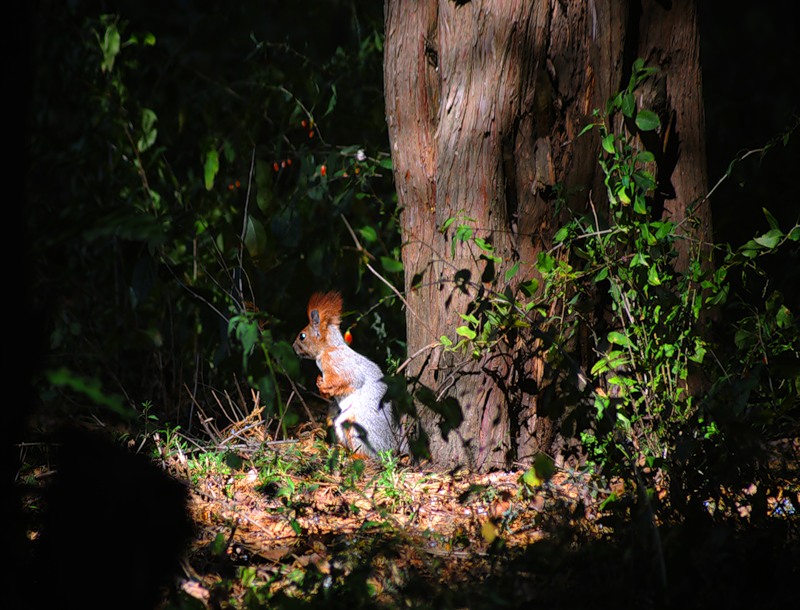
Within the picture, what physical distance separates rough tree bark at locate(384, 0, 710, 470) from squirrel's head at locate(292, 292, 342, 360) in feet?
3.24

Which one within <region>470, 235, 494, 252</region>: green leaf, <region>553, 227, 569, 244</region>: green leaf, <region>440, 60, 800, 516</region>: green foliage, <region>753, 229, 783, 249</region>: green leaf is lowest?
<region>440, 60, 800, 516</region>: green foliage

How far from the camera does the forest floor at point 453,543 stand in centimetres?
205

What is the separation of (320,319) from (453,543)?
179 cm

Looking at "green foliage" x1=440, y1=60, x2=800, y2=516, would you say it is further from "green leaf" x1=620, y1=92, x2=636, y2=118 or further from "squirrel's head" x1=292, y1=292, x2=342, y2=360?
"squirrel's head" x1=292, y1=292, x2=342, y2=360

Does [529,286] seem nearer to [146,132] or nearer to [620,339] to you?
[620,339]

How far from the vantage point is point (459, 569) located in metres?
2.46

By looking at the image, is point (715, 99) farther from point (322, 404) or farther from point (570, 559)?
point (570, 559)

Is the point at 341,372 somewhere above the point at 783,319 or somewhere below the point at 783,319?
below

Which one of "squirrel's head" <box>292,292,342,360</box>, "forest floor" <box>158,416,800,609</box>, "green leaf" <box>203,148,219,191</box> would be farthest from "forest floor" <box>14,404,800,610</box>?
"green leaf" <box>203,148,219,191</box>

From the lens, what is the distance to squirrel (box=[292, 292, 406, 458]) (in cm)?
392

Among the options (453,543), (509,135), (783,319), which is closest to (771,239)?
(783,319)

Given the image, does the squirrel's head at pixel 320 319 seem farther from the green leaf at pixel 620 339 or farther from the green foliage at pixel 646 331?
the green leaf at pixel 620 339

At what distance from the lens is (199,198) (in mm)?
4312

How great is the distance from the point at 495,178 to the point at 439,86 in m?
0.48
